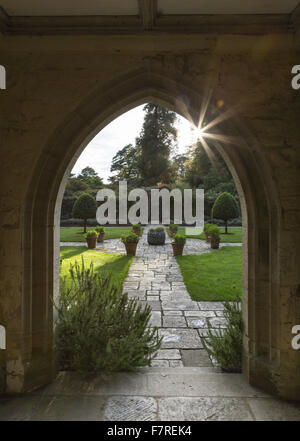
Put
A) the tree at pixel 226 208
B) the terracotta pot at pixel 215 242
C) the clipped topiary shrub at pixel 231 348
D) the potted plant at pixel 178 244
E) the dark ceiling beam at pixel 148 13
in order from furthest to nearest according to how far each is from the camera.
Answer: the tree at pixel 226 208, the terracotta pot at pixel 215 242, the potted plant at pixel 178 244, the clipped topiary shrub at pixel 231 348, the dark ceiling beam at pixel 148 13

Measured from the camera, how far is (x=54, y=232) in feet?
7.34

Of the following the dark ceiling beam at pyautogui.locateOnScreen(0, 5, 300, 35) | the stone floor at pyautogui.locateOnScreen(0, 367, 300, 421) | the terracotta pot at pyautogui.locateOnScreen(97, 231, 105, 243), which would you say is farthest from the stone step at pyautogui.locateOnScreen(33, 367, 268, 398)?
the terracotta pot at pyautogui.locateOnScreen(97, 231, 105, 243)

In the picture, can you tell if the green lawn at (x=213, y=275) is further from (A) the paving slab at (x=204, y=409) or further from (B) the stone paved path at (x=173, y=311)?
(A) the paving slab at (x=204, y=409)

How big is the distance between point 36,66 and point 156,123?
24974 millimetres

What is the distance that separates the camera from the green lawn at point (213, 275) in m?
4.56

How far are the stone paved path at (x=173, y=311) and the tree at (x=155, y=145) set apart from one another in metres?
18.7

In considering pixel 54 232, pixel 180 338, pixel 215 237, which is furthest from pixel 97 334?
pixel 215 237

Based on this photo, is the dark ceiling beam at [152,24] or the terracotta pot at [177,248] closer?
the dark ceiling beam at [152,24]

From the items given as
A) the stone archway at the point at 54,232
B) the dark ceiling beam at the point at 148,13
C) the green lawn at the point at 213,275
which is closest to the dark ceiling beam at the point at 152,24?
the dark ceiling beam at the point at 148,13

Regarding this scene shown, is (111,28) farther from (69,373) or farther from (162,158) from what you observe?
(162,158)

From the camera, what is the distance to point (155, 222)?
1888 cm

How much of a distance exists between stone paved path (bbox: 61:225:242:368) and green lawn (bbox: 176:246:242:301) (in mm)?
177
